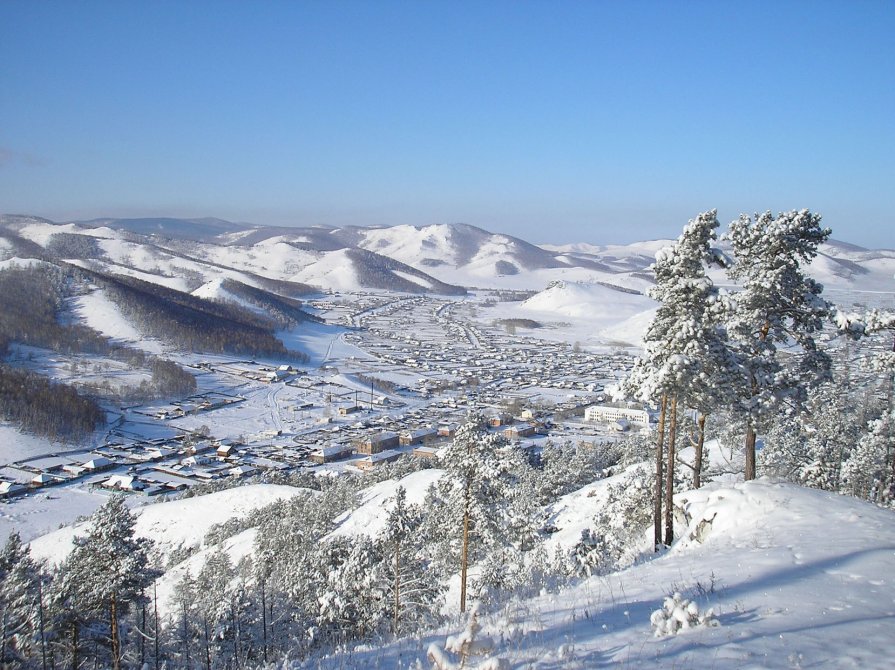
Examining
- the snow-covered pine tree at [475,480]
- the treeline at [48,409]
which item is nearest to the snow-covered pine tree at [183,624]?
the snow-covered pine tree at [475,480]

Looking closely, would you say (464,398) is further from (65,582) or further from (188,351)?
(65,582)

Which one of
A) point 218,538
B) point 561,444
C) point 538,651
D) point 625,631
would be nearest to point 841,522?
point 625,631

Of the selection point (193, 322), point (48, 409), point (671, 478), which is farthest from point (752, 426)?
point (193, 322)

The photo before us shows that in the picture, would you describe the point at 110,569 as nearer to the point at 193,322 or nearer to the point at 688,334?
the point at 688,334

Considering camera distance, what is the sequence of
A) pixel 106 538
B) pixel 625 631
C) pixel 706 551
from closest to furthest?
pixel 625 631, pixel 706 551, pixel 106 538

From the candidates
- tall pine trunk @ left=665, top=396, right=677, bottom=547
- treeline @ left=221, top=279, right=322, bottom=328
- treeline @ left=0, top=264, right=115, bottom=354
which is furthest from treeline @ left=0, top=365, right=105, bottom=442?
treeline @ left=221, top=279, right=322, bottom=328

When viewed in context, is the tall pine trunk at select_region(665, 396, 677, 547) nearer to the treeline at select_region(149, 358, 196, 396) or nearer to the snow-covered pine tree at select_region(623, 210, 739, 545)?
the snow-covered pine tree at select_region(623, 210, 739, 545)
